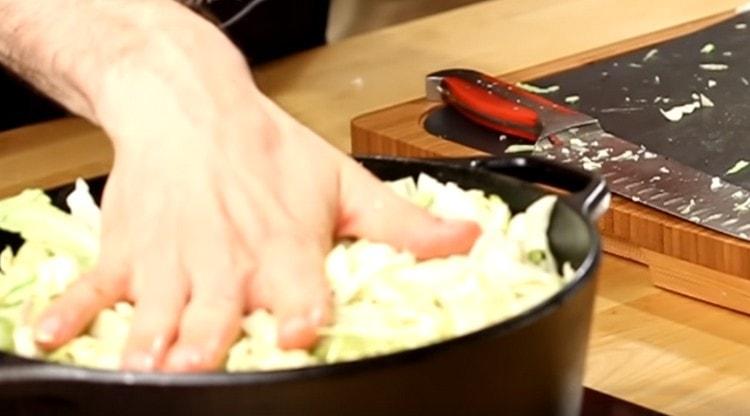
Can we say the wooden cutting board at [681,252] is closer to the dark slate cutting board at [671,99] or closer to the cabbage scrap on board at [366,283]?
the dark slate cutting board at [671,99]

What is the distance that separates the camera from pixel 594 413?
2.54 ft

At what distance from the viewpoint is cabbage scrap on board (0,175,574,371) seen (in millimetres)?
585

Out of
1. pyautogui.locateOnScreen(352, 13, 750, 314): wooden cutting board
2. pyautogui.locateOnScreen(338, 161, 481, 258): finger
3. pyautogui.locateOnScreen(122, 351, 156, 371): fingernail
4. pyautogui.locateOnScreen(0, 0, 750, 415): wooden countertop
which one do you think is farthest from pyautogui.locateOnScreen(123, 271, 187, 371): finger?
pyautogui.locateOnScreen(352, 13, 750, 314): wooden cutting board

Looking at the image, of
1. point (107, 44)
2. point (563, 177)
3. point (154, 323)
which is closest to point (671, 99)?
point (563, 177)

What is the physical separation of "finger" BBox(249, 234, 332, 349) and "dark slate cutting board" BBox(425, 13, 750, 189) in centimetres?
46

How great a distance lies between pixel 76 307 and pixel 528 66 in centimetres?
85

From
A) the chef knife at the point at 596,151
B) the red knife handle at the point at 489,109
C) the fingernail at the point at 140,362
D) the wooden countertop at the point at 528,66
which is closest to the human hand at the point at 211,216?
the fingernail at the point at 140,362

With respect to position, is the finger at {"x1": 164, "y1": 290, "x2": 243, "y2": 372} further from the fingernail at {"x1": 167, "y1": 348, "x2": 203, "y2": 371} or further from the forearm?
the forearm

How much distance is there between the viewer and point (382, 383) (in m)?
0.51

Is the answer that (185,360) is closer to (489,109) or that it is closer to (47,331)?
(47,331)

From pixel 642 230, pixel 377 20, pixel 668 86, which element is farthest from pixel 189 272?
pixel 377 20

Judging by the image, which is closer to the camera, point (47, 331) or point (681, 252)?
point (47, 331)

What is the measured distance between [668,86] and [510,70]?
21cm

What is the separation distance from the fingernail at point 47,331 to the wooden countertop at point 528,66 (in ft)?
1.15
